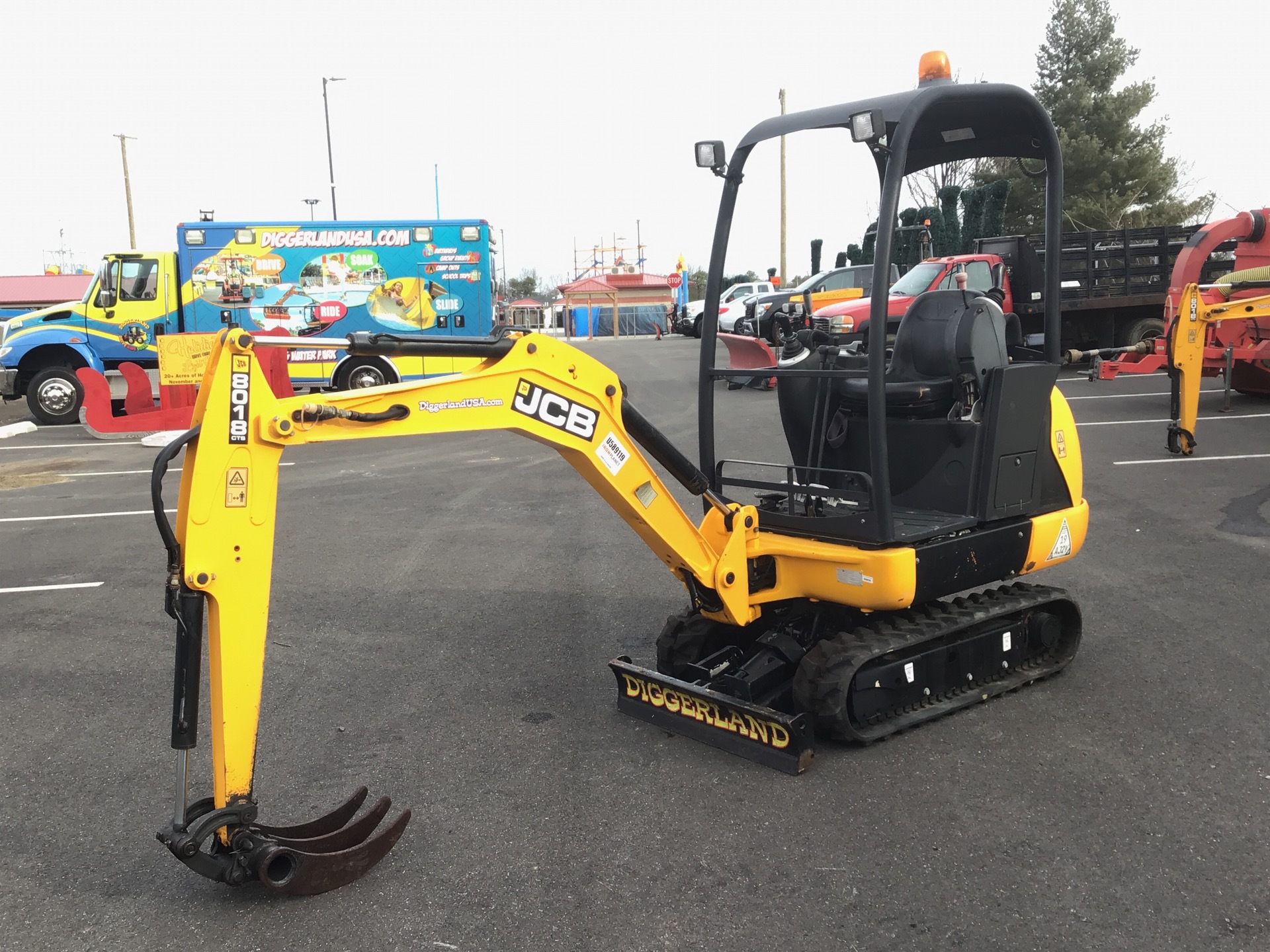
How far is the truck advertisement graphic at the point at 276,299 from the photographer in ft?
61.6

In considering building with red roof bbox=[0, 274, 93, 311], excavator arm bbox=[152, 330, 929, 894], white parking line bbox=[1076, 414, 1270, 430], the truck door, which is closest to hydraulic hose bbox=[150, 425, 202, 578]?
excavator arm bbox=[152, 330, 929, 894]

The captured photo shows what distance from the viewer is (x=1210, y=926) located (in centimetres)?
337

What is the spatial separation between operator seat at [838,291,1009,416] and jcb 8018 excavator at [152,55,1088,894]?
0.04 feet

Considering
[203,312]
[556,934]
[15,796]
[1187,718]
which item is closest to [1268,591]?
[1187,718]

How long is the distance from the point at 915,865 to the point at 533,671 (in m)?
2.66

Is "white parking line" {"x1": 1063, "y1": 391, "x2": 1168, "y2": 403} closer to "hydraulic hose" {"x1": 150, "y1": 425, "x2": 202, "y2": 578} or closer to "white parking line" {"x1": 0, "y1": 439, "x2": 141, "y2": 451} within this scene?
"white parking line" {"x1": 0, "y1": 439, "x2": 141, "y2": 451}

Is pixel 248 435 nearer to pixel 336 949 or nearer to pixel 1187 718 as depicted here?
pixel 336 949

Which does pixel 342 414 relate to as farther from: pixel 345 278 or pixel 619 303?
pixel 619 303

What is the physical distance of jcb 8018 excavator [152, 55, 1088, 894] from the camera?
3.53 m

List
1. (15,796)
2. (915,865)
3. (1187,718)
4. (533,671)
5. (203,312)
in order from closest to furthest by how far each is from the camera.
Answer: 1. (915,865)
2. (15,796)
3. (1187,718)
4. (533,671)
5. (203,312)

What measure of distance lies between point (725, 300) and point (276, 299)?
21.0 metres

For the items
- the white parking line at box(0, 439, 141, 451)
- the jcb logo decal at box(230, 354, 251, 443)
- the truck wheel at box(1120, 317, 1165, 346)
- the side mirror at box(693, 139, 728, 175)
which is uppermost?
the side mirror at box(693, 139, 728, 175)

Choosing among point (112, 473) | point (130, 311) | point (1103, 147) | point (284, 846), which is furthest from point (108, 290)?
point (1103, 147)

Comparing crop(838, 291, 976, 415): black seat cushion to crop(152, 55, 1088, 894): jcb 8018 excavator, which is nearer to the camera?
crop(152, 55, 1088, 894): jcb 8018 excavator
